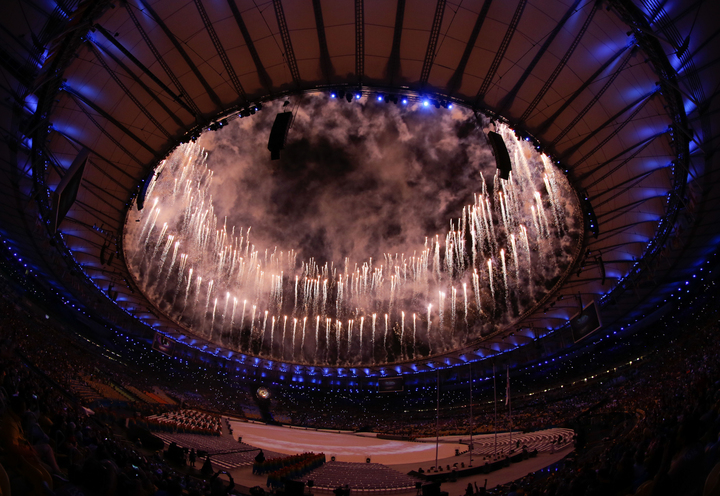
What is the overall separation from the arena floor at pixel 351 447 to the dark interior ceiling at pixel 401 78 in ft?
80.0

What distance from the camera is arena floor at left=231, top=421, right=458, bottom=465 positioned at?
3397 cm

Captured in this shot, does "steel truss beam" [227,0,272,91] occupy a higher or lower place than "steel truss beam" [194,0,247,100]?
higher

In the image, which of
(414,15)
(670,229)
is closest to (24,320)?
(414,15)

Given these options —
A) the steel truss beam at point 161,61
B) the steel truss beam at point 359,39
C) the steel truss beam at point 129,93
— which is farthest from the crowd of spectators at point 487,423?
the steel truss beam at point 359,39

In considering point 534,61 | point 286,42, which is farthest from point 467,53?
point 286,42

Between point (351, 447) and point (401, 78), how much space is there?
36570 mm

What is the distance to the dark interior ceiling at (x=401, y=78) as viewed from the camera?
666 inches

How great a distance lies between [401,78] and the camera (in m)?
22.8

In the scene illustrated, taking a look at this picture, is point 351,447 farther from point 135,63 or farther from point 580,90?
point 135,63

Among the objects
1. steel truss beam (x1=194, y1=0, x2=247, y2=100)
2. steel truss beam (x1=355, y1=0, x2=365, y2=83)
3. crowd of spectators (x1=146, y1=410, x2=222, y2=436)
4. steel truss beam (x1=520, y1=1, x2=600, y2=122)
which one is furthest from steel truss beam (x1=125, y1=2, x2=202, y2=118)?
crowd of spectators (x1=146, y1=410, x2=222, y2=436)

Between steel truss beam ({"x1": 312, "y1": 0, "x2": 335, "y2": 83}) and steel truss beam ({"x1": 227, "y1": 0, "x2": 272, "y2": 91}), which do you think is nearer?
steel truss beam ({"x1": 227, "y1": 0, "x2": 272, "y2": 91})

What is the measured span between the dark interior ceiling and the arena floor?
80.0 feet

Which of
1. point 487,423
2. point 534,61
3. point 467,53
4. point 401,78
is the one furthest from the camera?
point 487,423

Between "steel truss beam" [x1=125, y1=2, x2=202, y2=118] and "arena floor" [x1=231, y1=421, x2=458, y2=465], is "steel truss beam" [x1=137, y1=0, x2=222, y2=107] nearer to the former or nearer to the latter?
"steel truss beam" [x1=125, y1=2, x2=202, y2=118]
